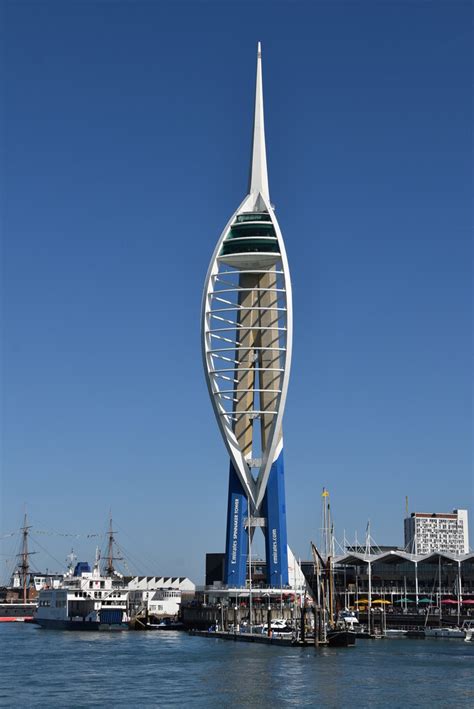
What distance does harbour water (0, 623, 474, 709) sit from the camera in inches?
1877

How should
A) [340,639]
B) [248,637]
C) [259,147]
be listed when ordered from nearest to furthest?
[340,639] → [248,637] → [259,147]

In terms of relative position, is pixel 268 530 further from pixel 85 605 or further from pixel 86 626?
pixel 85 605

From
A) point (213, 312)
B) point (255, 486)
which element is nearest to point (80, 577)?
point (255, 486)

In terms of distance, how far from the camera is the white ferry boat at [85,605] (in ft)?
349

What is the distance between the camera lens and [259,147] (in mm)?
110500

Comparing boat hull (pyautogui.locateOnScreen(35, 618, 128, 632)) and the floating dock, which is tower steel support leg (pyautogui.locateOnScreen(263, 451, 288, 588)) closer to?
the floating dock

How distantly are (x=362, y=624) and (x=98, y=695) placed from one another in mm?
61660

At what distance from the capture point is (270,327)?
335 ft

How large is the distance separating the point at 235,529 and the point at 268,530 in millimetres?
2844

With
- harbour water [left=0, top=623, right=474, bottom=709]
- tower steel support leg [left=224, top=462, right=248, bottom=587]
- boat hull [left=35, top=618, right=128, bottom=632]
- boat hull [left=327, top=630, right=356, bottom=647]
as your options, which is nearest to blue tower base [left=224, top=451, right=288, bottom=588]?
tower steel support leg [left=224, top=462, right=248, bottom=587]

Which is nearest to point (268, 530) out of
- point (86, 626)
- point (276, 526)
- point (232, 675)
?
point (276, 526)

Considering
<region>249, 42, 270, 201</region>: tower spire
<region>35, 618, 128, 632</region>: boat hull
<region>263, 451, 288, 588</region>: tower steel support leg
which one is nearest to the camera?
<region>263, 451, 288, 588</region>: tower steel support leg

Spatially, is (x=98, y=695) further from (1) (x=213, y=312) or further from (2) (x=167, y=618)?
(2) (x=167, y=618)

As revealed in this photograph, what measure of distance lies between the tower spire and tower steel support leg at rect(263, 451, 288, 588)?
24.8 m
